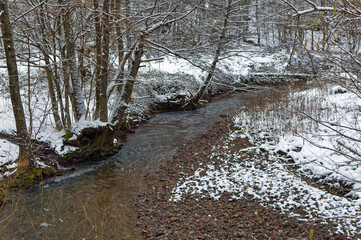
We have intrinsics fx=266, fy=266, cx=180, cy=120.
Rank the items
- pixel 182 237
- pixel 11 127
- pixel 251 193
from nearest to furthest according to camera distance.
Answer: pixel 182 237 → pixel 251 193 → pixel 11 127

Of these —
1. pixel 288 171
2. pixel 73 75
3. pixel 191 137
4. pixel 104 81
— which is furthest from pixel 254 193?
pixel 73 75

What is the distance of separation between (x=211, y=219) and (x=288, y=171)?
240 centimetres

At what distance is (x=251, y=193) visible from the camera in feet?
18.7

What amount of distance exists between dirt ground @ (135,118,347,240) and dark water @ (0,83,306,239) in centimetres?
35

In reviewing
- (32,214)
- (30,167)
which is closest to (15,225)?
(32,214)

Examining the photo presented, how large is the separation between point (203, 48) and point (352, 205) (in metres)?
5.33

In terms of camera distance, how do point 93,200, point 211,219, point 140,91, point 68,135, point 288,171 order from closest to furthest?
point 211,219 → point 93,200 → point 288,171 → point 68,135 → point 140,91

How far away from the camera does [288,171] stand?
626cm

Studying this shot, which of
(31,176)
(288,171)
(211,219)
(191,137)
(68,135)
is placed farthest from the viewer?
(191,137)

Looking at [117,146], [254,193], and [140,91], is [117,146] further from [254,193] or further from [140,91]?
[254,193]

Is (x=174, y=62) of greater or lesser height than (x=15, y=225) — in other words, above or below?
above

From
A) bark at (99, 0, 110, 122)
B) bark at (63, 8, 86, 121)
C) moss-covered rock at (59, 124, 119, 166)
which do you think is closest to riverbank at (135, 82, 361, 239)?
moss-covered rock at (59, 124, 119, 166)

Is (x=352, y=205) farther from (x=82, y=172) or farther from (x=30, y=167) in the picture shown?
(x=30, y=167)

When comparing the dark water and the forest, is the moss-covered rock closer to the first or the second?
the forest
